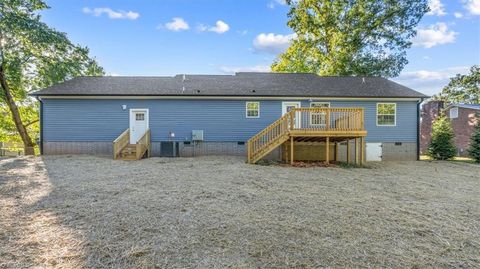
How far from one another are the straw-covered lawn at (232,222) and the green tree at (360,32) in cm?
1494

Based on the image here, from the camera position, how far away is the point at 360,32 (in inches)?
819

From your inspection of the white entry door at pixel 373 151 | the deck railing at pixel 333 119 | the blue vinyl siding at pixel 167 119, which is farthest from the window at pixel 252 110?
the white entry door at pixel 373 151

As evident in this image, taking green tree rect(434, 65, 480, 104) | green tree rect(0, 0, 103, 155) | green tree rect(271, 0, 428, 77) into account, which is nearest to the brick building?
green tree rect(434, 65, 480, 104)

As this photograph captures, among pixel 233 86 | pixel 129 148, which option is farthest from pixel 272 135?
pixel 129 148

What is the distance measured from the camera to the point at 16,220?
4391mm

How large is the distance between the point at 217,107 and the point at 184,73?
466 cm

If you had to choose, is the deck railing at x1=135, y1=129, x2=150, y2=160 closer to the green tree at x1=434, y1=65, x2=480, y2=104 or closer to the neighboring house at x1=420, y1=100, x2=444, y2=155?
the neighboring house at x1=420, y1=100, x2=444, y2=155

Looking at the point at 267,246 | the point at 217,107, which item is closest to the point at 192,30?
the point at 217,107

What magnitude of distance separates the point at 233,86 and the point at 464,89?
99.7 feet

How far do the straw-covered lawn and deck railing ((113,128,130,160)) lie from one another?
3456 mm

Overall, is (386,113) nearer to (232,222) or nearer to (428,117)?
(232,222)

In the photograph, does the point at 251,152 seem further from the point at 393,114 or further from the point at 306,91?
the point at 393,114

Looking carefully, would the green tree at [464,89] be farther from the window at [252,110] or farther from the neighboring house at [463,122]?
the window at [252,110]

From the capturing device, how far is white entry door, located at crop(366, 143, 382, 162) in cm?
1355
